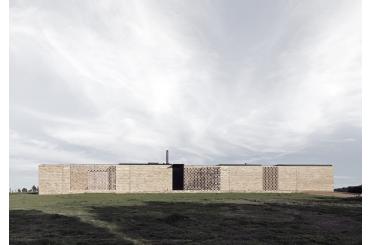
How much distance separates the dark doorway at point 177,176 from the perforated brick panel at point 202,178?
169 centimetres

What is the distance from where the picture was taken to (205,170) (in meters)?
42.0

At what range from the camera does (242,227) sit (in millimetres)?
12859

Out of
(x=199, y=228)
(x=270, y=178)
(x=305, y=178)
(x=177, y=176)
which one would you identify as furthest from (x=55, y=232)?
(x=305, y=178)

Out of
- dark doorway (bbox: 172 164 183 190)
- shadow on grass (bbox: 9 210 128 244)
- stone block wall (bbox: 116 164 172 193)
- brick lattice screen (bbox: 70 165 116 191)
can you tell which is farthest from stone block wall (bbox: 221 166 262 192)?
shadow on grass (bbox: 9 210 128 244)

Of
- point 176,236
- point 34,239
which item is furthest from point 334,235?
point 34,239

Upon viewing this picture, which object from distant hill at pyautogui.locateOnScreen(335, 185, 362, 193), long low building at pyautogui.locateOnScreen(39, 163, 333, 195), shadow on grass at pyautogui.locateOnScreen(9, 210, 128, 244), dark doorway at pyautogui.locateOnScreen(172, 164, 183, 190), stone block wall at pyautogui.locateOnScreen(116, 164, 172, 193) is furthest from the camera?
dark doorway at pyautogui.locateOnScreen(172, 164, 183, 190)

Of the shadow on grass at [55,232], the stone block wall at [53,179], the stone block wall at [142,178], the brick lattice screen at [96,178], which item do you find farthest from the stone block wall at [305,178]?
the shadow on grass at [55,232]

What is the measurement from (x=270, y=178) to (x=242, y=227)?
31.4 meters

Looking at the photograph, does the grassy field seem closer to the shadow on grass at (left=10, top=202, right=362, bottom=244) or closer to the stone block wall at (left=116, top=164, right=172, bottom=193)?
the shadow on grass at (left=10, top=202, right=362, bottom=244)

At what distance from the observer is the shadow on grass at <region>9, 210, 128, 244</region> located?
10.4 m

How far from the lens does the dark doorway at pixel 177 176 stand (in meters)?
43.8

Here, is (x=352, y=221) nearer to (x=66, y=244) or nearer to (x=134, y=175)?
(x=66, y=244)

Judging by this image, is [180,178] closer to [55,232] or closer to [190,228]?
[190,228]

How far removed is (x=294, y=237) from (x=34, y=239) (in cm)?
768
